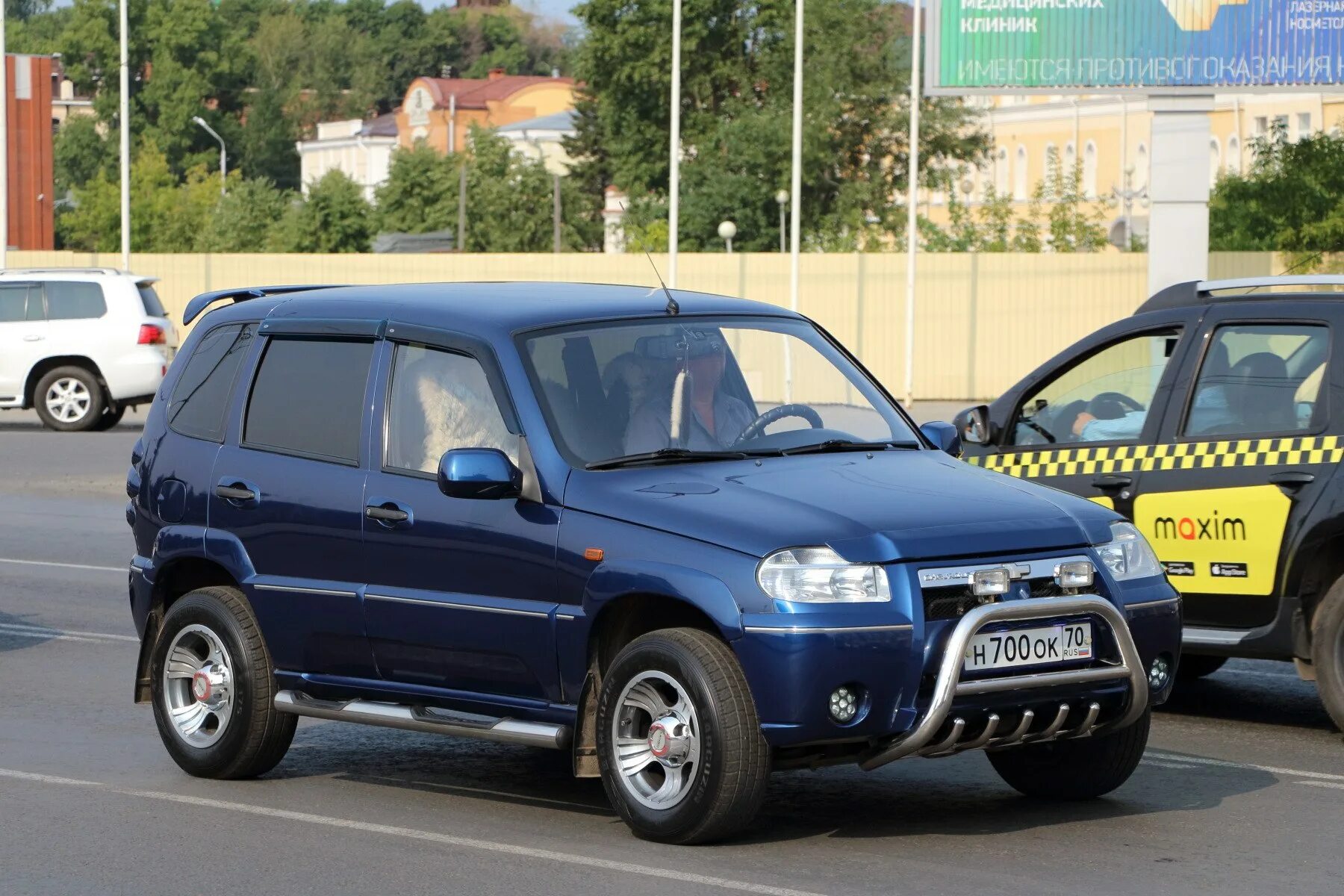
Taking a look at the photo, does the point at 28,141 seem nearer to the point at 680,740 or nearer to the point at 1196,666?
the point at 1196,666

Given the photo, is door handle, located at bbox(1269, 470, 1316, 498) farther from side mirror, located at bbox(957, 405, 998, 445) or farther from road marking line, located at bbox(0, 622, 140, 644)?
road marking line, located at bbox(0, 622, 140, 644)

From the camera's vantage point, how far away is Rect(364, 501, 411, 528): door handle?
23.5ft

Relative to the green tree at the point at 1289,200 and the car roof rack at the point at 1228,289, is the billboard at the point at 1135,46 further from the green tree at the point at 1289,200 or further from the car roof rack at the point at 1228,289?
the car roof rack at the point at 1228,289

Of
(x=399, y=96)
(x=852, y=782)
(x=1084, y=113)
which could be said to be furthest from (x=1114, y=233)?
(x=399, y=96)

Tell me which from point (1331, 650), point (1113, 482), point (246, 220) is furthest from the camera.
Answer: point (246, 220)

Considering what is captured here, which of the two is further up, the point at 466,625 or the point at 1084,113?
the point at 1084,113

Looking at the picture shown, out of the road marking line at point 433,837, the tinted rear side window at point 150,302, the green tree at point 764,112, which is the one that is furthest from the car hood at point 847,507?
the green tree at point 764,112

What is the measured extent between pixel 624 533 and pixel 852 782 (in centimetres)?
169

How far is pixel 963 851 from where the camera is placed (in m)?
6.55

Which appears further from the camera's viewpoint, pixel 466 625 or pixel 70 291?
pixel 70 291

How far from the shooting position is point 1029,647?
20.9 feet

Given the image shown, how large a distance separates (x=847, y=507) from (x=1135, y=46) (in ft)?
75.6

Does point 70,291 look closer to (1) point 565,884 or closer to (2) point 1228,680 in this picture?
(2) point 1228,680

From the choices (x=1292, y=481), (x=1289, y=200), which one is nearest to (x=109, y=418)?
(x=1289, y=200)
